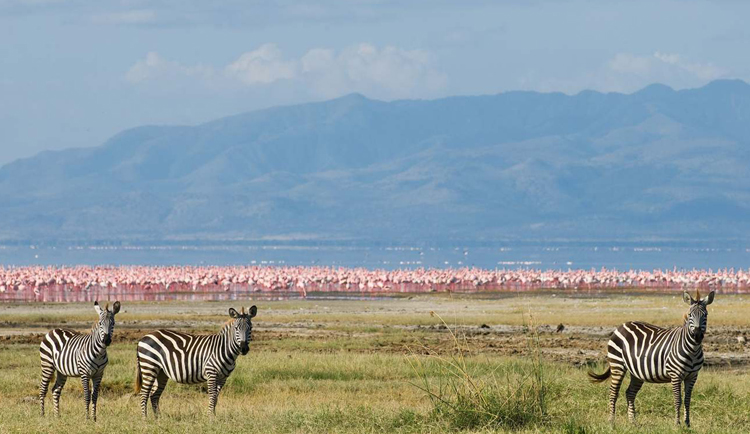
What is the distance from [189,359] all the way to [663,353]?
19.7 feet

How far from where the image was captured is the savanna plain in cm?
1641

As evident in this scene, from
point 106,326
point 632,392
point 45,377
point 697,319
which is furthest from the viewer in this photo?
point 45,377

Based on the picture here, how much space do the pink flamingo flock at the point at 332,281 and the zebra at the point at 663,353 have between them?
48.2m

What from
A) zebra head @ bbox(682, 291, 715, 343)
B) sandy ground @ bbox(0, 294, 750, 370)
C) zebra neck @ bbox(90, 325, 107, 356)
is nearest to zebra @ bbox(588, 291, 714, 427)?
zebra head @ bbox(682, 291, 715, 343)

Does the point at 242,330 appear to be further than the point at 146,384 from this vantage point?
No

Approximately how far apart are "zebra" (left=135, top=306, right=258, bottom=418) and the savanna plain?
0.46 meters

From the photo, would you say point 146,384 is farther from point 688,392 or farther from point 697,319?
point 697,319

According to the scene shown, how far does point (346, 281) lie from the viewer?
238ft

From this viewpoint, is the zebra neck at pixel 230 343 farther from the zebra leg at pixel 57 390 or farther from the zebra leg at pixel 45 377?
the zebra leg at pixel 45 377

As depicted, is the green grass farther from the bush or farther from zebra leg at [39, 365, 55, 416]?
zebra leg at [39, 365, 55, 416]

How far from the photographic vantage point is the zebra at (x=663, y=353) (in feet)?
52.2

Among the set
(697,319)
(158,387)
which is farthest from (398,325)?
(697,319)

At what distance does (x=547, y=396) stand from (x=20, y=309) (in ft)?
121

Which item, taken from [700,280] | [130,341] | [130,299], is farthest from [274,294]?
[130,341]
